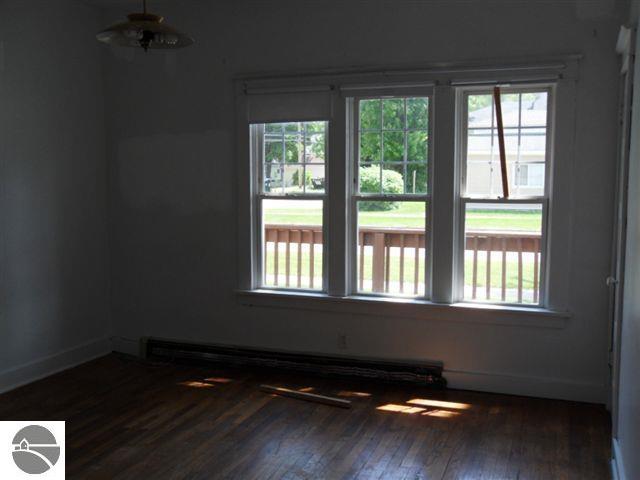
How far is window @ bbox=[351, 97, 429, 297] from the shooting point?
4773 millimetres

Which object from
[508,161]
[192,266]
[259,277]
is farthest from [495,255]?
[192,266]

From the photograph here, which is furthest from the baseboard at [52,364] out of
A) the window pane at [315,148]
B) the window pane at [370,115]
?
the window pane at [370,115]

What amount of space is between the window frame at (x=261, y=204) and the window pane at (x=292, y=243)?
3 cm

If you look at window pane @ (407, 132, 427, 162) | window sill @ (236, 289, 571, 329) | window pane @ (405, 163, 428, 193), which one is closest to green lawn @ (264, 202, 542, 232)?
window pane @ (405, 163, 428, 193)

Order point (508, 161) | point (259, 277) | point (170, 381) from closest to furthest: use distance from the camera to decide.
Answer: point (508, 161) → point (170, 381) → point (259, 277)

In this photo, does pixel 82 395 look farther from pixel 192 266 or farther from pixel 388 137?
pixel 388 137

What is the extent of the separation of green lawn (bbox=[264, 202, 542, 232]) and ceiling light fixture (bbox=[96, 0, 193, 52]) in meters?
2.23

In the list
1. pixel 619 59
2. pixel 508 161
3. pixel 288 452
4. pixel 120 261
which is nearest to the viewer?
pixel 288 452

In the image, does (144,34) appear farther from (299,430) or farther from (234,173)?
(299,430)

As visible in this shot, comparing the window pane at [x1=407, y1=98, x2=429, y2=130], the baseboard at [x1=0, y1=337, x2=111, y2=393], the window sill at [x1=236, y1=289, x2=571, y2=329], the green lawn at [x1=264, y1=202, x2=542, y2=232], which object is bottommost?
the baseboard at [x1=0, y1=337, x2=111, y2=393]

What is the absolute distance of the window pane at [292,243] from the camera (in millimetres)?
5129

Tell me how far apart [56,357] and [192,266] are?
4.26 ft

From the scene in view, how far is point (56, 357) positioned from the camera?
5.13 m

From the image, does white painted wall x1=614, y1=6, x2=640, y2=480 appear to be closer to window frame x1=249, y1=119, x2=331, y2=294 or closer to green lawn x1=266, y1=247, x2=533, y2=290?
green lawn x1=266, y1=247, x2=533, y2=290
